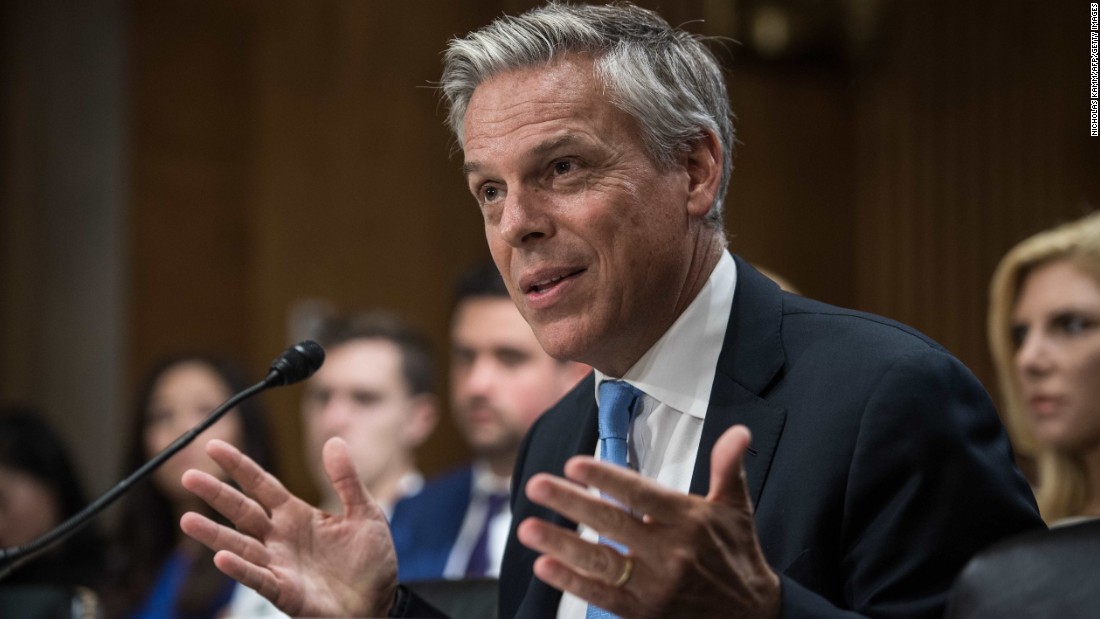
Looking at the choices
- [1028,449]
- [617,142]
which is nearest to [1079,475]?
[1028,449]

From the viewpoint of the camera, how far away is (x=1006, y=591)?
1297mm

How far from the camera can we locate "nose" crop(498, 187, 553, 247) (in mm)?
1885

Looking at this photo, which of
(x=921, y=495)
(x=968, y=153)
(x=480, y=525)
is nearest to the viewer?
(x=921, y=495)

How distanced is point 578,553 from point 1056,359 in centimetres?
201

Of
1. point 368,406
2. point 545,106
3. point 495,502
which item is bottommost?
point 495,502

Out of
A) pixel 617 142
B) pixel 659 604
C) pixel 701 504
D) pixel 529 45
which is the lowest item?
pixel 659 604

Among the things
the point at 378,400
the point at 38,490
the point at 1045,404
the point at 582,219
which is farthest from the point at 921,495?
the point at 38,490

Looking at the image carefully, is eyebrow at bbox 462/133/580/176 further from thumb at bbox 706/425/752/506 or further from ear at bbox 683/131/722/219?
thumb at bbox 706/425/752/506

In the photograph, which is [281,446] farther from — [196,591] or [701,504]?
[701,504]

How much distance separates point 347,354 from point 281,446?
57.8 inches

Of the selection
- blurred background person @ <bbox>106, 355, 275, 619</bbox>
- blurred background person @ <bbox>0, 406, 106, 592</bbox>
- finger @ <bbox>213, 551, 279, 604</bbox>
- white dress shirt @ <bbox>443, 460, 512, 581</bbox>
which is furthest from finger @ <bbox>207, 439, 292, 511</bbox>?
blurred background person @ <bbox>0, 406, 106, 592</bbox>

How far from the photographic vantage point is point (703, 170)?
200 centimetres

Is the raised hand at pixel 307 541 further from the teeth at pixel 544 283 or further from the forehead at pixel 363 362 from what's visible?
the forehead at pixel 363 362

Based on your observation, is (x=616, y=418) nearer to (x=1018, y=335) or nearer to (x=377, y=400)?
(x=1018, y=335)
